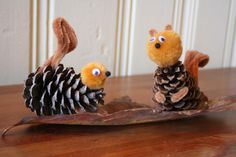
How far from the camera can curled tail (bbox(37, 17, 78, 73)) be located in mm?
505

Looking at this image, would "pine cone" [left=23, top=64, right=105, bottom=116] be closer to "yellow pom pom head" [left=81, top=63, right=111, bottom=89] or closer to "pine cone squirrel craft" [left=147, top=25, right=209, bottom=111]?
"yellow pom pom head" [left=81, top=63, right=111, bottom=89]

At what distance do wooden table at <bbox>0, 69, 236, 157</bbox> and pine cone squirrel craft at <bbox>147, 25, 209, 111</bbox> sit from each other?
1.7 inches

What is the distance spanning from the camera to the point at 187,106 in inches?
21.4

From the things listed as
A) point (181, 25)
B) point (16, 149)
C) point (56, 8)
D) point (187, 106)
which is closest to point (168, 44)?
point (187, 106)

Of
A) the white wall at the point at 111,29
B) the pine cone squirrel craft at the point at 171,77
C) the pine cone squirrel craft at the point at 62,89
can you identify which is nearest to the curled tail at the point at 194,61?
the pine cone squirrel craft at the point at 171,77

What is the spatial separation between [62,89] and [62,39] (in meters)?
0.08

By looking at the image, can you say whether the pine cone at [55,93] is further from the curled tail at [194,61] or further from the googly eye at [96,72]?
the curled tail at [194,61]

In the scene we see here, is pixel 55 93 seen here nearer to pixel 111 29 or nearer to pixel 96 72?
pixel 96 72

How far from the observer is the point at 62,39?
514 mm

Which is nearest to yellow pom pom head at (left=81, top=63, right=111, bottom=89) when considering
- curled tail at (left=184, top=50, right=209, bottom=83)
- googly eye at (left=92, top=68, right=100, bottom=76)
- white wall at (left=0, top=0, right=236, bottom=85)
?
googly eye at (left=92, top=68, right=100, bottom=76)

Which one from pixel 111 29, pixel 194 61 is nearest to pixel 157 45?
pixel 194 61

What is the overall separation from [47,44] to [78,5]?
13 cm

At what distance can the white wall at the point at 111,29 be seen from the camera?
0.79 metres

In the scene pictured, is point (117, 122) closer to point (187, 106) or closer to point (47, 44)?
point (187, 106)
